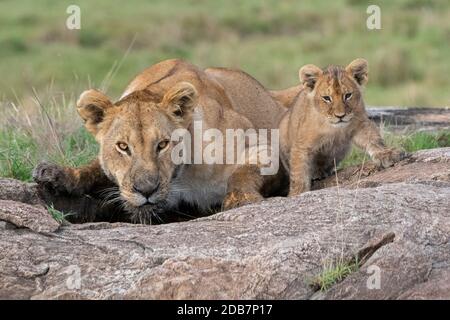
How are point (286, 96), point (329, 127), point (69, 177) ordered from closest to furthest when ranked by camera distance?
point (69, 177) < point (329, 127) < point (286, 96)

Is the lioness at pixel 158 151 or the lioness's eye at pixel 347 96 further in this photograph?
the lioness's eye at pixel 347 96

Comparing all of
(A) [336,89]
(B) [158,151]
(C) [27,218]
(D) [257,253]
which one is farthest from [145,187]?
(A) [336,89]

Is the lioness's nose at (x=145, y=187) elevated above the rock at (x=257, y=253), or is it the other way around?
the lioness's nose at (x=145, y=187)

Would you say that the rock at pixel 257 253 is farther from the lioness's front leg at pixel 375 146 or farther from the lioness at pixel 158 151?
the lioness's front leg at pixel 375 146

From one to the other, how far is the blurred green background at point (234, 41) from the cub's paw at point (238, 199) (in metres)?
7.89

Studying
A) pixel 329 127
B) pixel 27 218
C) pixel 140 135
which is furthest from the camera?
pixel 329 127

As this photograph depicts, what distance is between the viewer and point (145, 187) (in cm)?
594

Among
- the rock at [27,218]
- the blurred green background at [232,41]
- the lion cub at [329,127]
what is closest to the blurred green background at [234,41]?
the blurred green background at [232,41]

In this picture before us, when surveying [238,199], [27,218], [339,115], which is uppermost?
[339,115]

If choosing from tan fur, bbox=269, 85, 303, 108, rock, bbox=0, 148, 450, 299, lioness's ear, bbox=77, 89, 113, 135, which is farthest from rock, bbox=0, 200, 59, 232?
tan fur, bbox=269, 85, 303, 108

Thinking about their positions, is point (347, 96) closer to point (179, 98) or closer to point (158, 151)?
point (179, 98)

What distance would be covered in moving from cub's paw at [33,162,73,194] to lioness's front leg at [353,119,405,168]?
183 centimetres

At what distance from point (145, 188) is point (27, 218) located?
79 centimetres

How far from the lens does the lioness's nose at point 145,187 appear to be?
5.94 metres
